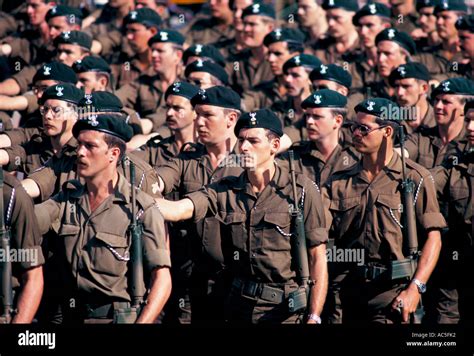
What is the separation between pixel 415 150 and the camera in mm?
16375

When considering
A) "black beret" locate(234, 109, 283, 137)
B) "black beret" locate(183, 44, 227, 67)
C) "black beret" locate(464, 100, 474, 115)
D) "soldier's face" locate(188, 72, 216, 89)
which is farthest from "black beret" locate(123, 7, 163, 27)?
"black beret" locate(234, 109, 283, 137)

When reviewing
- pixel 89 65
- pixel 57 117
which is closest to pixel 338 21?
pixel 89 65

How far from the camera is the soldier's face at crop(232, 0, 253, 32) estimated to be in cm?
2117

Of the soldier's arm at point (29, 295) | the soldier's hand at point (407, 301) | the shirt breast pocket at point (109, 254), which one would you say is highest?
the shirt breast pocket at point (109, 254)

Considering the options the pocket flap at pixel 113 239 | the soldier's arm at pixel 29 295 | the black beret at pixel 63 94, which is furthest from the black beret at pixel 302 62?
the soldier's arm at pixel 29 295

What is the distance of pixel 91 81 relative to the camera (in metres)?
17.6

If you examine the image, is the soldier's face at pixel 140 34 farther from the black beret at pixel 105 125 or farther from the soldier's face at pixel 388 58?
the black beret at pixel 105 125

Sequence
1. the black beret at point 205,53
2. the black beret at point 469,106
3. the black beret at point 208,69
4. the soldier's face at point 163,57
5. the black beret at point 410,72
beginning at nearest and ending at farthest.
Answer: the black beret at point 469,106
the black beret at point 410,72
the black beret at point 208,69
the black beret at point 205,53
the soldier's face at point 163,57

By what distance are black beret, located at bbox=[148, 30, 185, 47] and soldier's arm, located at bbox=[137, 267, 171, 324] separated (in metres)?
7.41

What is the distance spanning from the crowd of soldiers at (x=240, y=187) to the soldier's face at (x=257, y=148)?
15 millimetres

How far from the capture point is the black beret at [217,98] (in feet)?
50.8

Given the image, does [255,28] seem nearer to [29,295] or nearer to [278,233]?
[278,233]

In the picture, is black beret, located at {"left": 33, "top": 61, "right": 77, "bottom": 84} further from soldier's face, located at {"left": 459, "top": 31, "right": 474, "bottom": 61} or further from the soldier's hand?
soldier's face, located at {"left": 459, "top": 31, "right": 474, "bottom": 61}

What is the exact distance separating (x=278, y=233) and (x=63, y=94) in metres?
3.03
